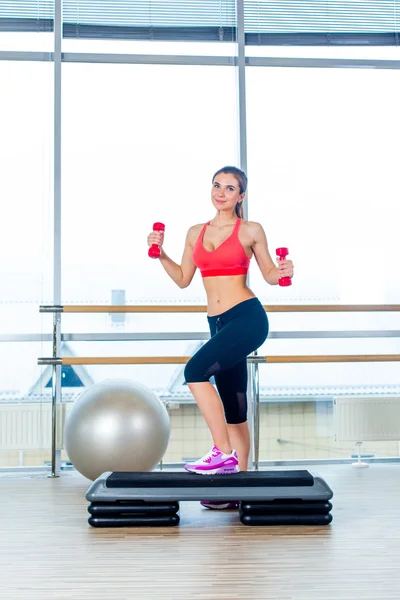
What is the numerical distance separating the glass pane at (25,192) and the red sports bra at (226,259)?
5.79 feet

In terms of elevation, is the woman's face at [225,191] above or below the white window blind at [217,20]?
→ below

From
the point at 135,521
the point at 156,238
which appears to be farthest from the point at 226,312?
the point at 135,521

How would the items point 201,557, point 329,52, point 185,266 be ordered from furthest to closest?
point 329,52 → point 185,266 → point 201,557

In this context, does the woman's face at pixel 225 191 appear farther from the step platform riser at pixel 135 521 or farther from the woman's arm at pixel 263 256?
the step platform riser at pixel 135 521

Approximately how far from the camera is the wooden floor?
6.04 feet

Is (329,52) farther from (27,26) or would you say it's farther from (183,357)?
(183,357)

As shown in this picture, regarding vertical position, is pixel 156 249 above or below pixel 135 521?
above

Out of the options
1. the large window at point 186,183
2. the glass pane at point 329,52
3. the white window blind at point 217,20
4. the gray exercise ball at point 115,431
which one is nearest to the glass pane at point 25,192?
the large window at point 186,183

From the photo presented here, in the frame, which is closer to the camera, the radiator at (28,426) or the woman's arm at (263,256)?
the woman's arm at (263,256)

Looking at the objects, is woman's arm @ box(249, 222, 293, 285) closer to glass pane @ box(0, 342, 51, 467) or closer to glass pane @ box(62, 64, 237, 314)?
glass pane @ box(62, 64, 237, 314)

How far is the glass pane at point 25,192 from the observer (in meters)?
4.57

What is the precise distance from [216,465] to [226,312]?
0.62m

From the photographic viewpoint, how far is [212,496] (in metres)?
2.60

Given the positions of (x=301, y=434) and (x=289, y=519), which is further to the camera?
(x=301, y=434)
